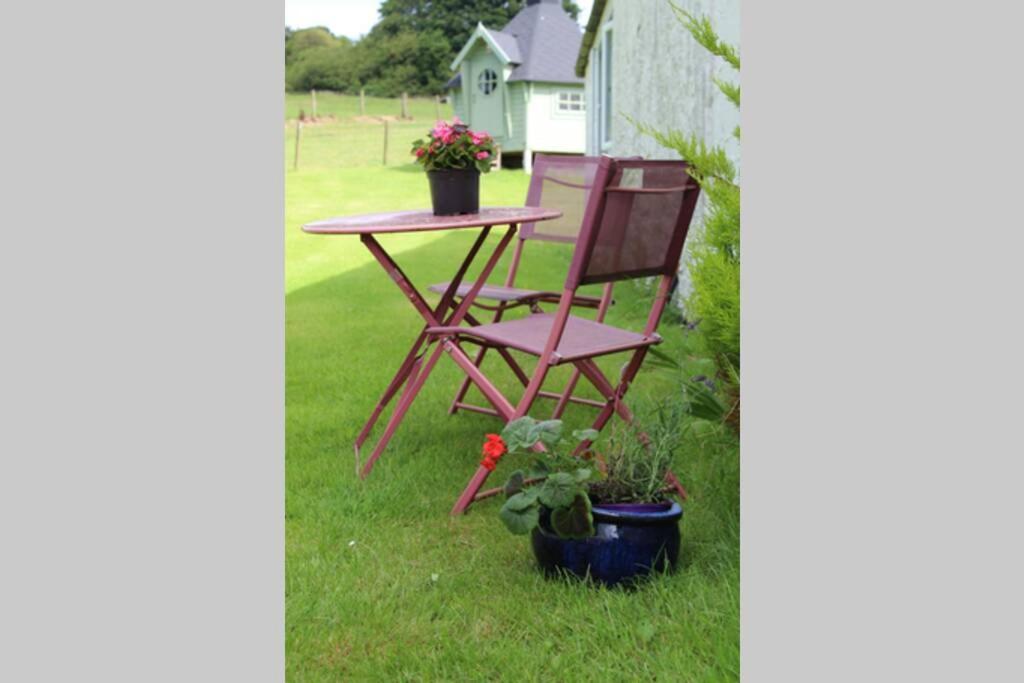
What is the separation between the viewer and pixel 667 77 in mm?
6594

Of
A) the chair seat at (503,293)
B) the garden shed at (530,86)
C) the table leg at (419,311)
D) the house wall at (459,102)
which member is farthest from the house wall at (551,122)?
the table leg at (419,311)

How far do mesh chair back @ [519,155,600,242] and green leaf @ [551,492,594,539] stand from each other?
2084 mm

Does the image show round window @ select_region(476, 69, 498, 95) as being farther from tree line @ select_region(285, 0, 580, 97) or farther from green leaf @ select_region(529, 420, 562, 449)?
green leaf @ select_region(529, 420, 562, 449)

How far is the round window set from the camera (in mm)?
21422

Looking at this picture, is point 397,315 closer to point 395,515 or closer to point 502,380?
point 502,380

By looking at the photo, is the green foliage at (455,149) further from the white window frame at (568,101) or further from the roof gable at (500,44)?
the roof gable at (500,44)

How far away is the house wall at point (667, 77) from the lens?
16.6 feet

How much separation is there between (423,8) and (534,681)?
1089 inches

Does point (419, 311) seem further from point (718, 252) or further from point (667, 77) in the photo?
point (667, 77)

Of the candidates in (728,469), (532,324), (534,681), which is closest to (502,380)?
(532,324)

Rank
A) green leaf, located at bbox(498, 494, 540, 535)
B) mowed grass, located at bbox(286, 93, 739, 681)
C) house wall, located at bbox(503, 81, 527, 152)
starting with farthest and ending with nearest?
house wall, located at bbox(503, 81, 527, 152)
green leaf, located at bbox(498, 494, 540, 535)
mowed grass, located at bbox(286, 93, 739, 681)

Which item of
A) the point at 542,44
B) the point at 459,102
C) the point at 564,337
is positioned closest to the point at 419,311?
the point at 564,337

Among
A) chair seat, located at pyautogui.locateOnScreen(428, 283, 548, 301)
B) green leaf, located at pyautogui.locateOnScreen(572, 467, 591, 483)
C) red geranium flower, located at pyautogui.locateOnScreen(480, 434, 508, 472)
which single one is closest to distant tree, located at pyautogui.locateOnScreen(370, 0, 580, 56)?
chair seat, located at pyautogui.locateOnScreen(428, 283, 548, 301)

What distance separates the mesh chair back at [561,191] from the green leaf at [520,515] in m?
2.12
